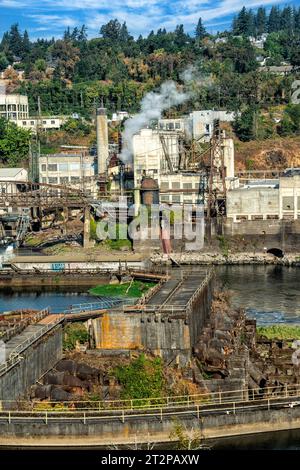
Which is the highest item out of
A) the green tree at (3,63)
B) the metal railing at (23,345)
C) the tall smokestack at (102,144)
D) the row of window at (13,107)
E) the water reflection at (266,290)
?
the green tree at (3,63)

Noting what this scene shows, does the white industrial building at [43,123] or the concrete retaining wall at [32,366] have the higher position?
the white industrial building at [43,123]

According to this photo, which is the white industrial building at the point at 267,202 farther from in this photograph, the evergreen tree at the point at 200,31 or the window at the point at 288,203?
the evergreen tree at the point at 200,31

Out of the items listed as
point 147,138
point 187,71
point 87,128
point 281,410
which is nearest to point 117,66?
point 187,71

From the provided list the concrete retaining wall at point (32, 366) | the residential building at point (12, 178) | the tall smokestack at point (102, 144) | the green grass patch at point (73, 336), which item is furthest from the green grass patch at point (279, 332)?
the tall smokestack at point (102, 144)

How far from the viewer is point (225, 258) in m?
50.7

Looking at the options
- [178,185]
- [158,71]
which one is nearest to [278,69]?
[158,71]

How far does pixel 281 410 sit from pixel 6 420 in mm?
6579

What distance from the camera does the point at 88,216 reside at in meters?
53.2

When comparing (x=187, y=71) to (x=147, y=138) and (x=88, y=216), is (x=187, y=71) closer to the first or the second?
(x=147, y=138)

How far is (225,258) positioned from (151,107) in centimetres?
2557

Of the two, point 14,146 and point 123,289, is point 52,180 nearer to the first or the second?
point 14,146

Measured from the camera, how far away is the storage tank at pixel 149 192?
5459 cm

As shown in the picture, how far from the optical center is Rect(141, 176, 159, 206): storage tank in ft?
179

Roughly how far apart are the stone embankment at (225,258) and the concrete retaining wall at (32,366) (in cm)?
2283
